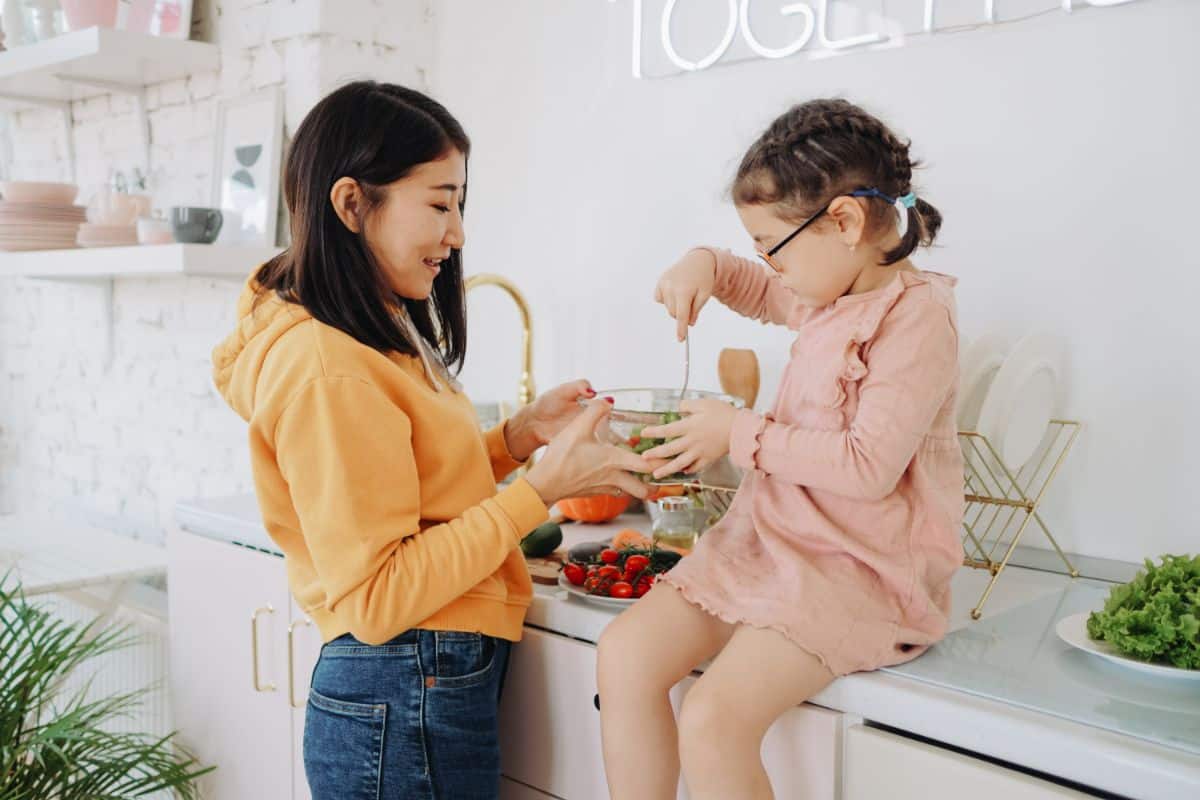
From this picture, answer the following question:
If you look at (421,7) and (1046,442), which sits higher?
(421,7)

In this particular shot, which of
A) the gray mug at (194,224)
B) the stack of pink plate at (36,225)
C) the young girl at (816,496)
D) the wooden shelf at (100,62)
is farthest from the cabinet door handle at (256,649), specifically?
the stack of pink plate at (36,225)

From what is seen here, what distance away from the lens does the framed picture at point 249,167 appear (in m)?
2.39

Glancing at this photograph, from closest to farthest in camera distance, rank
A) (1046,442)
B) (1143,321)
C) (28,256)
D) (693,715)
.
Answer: (693,715)
(1143,321)
(1046,442)
(28,256)

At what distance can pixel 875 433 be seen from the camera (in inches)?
43.6

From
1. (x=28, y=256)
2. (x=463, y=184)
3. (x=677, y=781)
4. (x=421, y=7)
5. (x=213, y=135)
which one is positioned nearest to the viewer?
(x=677, y=781)

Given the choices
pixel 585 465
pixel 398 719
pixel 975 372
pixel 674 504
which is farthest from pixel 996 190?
pixel 398 719

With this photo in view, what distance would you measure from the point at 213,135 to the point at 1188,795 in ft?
7.88

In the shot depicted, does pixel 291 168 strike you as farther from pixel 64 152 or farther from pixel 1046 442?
pixel 64 152

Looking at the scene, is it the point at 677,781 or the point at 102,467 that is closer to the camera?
the point at 677,781

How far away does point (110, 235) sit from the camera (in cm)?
258

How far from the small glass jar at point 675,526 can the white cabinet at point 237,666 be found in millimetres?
566

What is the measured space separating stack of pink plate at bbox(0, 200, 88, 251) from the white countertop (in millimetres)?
1991

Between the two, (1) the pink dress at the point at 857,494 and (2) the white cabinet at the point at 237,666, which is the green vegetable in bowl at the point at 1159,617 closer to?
(1) the pink dress at the point at 857,494

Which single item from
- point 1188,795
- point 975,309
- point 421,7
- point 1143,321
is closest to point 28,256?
point 421,7
